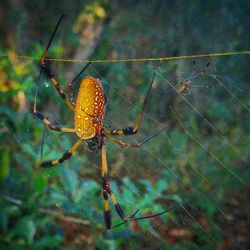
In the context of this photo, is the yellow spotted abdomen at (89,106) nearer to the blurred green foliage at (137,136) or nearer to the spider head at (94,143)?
the blurred green foliage at (137,136)

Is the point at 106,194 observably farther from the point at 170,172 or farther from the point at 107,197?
the point at 170,172

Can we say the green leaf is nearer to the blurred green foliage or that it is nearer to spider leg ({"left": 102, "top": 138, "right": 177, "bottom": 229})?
the blurred green foliage

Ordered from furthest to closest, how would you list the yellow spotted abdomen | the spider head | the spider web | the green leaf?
the green leaf → the spider head → the spider web → the yellow spotted abdomen

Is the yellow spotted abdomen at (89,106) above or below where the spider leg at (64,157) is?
below

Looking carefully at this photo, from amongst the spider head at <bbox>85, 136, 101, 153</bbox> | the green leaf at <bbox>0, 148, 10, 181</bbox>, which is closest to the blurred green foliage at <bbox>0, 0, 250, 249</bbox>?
the green leaf at <bbox>0, 148, 10, 181</bbox>

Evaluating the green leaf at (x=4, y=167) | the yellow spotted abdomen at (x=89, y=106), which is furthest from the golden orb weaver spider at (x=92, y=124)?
the green leaf at (x=4, y=167)

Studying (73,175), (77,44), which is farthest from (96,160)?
(77,44)

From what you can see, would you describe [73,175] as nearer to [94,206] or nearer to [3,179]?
[94,206]

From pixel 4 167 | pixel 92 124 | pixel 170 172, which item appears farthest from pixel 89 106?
pixel 4 167
